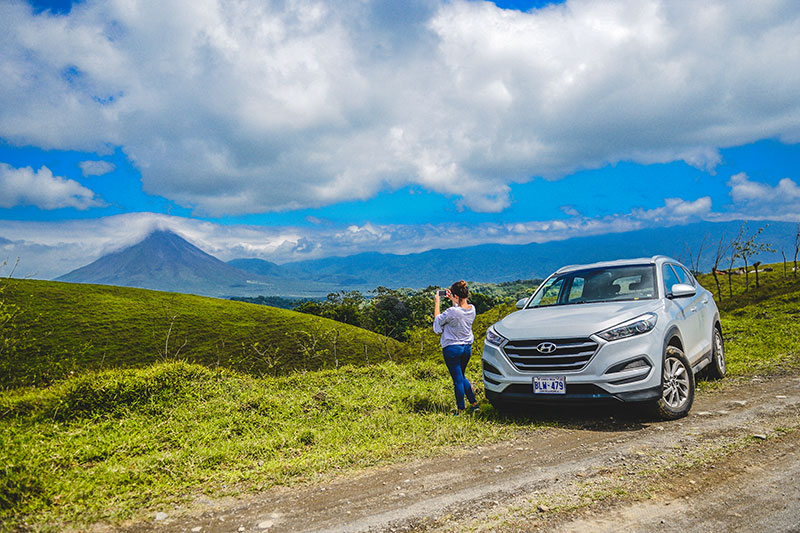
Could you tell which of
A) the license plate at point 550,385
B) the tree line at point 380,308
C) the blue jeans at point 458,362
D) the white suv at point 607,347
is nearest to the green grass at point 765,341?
the white suv at point 607,347

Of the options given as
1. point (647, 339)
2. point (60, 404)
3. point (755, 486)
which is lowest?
point (755, 486)

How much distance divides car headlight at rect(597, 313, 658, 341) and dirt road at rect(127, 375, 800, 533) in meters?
1.30

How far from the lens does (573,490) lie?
180 inches

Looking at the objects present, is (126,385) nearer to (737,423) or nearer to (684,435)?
(684,435)

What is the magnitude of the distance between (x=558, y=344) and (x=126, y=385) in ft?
24.2

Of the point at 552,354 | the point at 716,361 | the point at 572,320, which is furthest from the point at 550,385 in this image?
the point at 716,361

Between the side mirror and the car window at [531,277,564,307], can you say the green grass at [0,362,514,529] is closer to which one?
the car window at [531,277,564,307]

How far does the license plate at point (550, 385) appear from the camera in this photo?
6.52 meters

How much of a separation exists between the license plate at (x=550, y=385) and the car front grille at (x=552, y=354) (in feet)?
0.40

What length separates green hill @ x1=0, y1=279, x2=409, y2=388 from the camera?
33.4 m

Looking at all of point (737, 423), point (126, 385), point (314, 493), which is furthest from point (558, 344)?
point (126, 385)

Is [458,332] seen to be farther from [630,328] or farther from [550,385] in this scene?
[630,328]

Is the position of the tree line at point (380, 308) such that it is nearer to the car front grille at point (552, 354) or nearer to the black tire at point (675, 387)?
the black tire at point (675, 387)

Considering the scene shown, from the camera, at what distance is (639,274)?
8.20 metres
